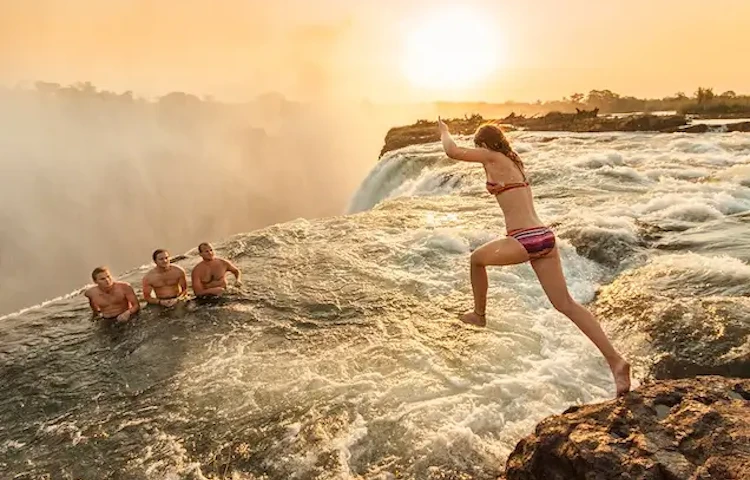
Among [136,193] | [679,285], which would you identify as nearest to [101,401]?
[679,285]

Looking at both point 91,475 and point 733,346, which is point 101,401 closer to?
point 91,475

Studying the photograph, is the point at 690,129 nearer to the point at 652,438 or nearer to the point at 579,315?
the point at 579,315

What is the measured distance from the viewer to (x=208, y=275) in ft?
25.7

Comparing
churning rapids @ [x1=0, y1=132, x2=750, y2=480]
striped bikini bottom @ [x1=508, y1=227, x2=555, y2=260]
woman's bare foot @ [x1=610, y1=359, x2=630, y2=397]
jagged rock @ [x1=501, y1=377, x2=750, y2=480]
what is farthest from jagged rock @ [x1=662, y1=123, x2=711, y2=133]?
jagged rock @ [x1=501, y1=377, x2=750, y2=480]

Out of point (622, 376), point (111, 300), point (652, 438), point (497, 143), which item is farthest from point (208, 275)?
point (652, 438)

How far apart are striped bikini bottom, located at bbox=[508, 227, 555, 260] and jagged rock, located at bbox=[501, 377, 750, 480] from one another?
1.08 m

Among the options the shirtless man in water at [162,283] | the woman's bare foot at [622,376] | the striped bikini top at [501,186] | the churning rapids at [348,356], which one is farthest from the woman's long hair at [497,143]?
the shirtless man in water at [162,283]

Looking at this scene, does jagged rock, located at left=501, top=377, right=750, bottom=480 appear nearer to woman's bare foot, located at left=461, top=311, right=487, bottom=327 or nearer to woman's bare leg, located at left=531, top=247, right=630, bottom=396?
woman's bare leg, located at left=531, top=247, right=630, bottom=396

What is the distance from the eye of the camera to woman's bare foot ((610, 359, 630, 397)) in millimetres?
3506

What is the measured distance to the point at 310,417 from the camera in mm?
4473

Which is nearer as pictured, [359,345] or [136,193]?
[359,345]

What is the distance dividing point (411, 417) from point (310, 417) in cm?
86

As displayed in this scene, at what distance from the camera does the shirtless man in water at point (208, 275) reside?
7.72 meters

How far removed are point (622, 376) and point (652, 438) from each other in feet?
2.50
